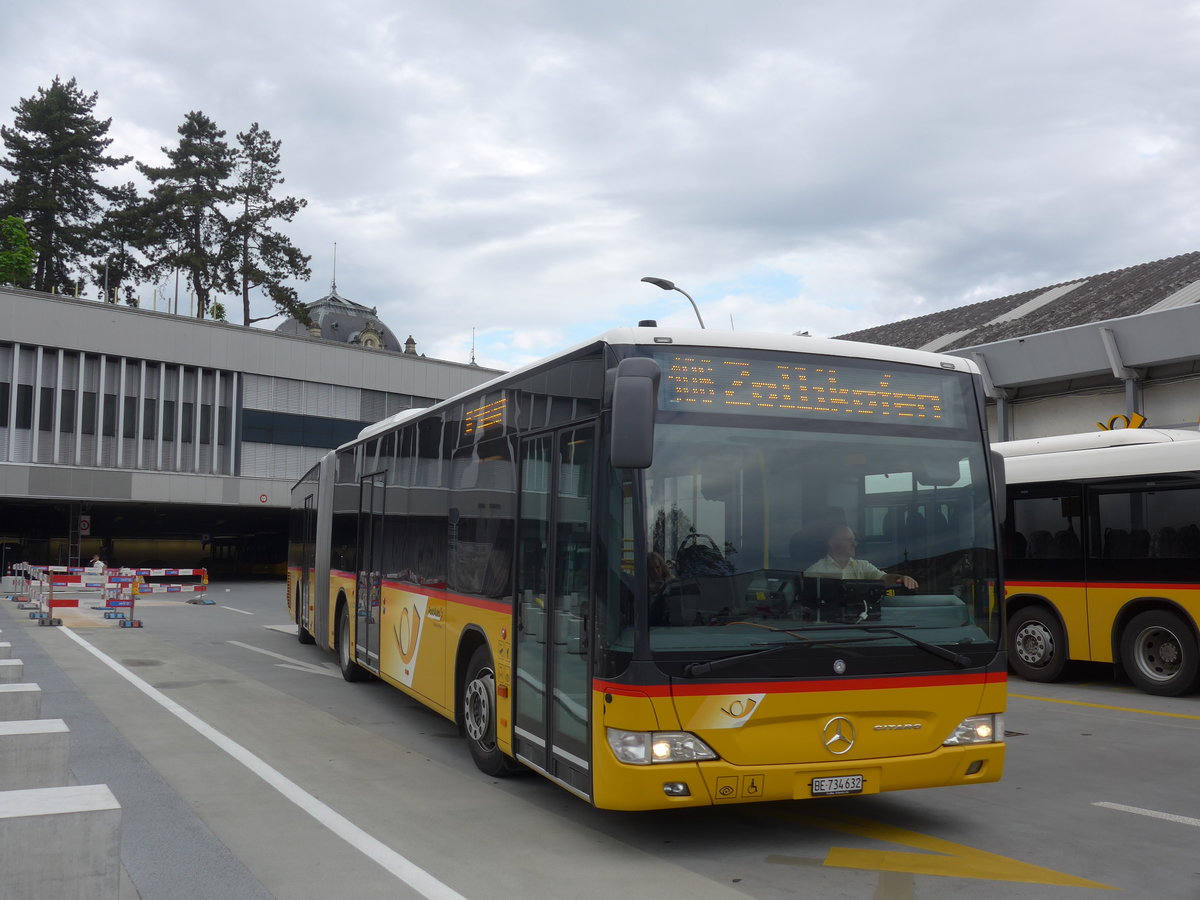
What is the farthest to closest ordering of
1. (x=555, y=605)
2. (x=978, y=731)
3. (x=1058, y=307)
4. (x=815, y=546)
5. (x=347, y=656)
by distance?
(x=1058, y=307) → (x=347, y=656) → (x=555, y=605) → (x=978, y=731) → (x=815, y=546)

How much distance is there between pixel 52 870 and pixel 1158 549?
12.5 metres

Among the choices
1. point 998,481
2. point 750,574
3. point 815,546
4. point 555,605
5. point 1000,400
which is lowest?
point 555,605

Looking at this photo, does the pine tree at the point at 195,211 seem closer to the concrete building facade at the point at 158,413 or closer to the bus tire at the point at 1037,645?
the concrete building facade at the point at 158,413

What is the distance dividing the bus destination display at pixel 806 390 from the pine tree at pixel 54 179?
204 ft

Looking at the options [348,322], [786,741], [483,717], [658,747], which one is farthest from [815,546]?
[348,322]

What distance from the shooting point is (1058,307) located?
97.5 ft

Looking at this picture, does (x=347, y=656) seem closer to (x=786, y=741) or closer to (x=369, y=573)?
(x=369, y=573)

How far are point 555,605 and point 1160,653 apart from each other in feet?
31.1

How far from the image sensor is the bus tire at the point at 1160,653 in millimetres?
12570

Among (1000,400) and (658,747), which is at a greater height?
(1000,400)

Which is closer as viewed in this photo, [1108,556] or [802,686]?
[802,686]

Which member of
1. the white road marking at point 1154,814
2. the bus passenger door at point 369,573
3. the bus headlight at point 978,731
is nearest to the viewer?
the bus headlight at point 978,731

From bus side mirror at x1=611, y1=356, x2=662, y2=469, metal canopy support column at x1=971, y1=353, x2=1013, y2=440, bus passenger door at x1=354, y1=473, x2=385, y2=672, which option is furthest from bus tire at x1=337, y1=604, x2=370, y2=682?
metal canopy support column at x1=971, y1=353, x2=1013, y2=440

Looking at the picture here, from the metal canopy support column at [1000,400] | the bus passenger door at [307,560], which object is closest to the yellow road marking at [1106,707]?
the bus passenger door at [307,560]
